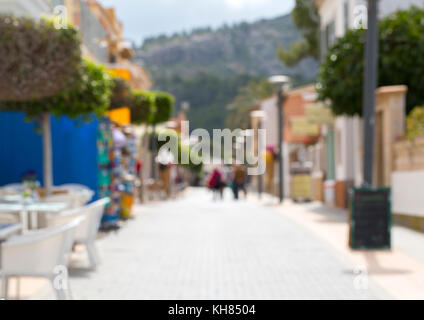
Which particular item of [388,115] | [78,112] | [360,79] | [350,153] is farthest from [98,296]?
[350,153]

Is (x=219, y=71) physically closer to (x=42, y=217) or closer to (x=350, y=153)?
(x=350, y=153)

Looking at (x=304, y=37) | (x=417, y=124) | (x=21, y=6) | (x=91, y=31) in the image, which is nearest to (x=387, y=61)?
(x=417, y=124)

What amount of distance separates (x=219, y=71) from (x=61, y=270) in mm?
25553

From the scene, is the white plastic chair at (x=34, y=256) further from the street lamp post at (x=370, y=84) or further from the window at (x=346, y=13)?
the window at (x=346, y=13)

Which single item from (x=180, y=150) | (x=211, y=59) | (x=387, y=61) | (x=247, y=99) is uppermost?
(x=247, y=99)

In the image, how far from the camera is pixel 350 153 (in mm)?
29391

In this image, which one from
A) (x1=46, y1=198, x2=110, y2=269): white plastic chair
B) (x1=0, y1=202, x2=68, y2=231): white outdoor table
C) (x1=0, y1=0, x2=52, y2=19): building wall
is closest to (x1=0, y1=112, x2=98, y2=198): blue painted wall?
(x1=0, y1=0, x2=52, y2=19): building wall

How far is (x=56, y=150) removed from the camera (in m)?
17.0

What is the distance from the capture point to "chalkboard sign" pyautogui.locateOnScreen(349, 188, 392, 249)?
11352mm

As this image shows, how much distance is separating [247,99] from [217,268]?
80.0m

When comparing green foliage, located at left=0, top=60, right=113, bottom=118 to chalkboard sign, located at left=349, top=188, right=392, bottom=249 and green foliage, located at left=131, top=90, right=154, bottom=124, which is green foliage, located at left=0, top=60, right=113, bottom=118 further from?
green foliage, located at left=131, top=90, right=154, bottom=124

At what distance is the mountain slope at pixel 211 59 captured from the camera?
81.3ft

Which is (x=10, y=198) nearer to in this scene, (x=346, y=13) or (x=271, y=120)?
(x=346, y=13)
